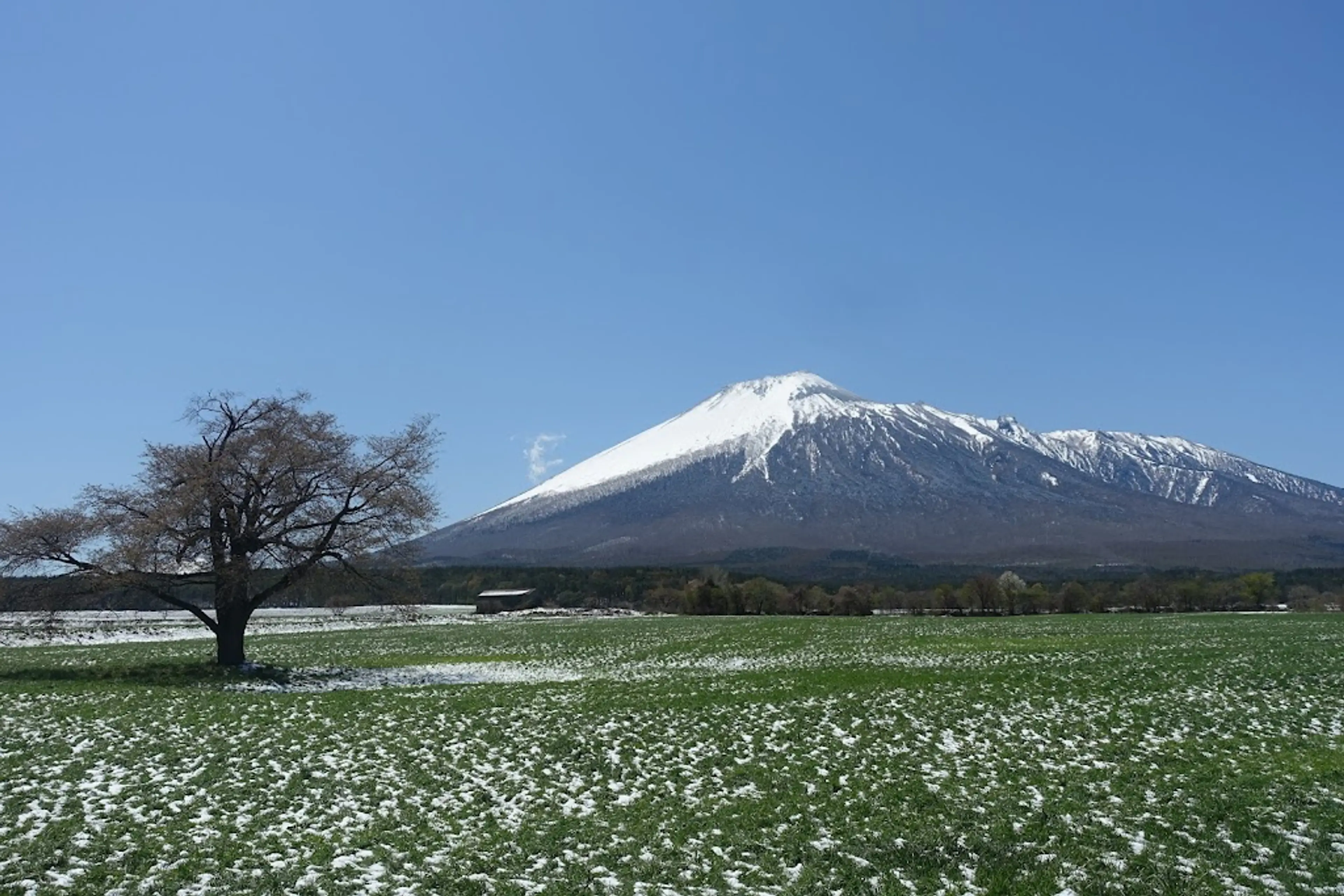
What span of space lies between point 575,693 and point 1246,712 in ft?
43.9

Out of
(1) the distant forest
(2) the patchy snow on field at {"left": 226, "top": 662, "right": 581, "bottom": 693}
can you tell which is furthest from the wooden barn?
(2) the patchy snow on field at {"left": 226, "top": 662, "right": 581, "bottom": 693}

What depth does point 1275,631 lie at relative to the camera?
3797 centimetres

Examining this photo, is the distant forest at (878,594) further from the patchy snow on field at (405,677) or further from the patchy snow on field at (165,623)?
the patchy snow on field at (405,677)

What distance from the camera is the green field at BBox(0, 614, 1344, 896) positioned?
328 inches

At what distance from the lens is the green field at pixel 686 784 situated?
8.34 m

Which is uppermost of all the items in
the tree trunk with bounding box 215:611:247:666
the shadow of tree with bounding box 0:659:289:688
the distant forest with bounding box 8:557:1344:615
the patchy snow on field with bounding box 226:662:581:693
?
the tree trunk with bounding box 215:611:247:666

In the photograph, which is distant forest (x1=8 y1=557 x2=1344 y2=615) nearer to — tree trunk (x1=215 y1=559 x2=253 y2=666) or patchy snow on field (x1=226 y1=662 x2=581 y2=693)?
patchy snow on field (x1=226 y1=662 x2=581 y2=693)

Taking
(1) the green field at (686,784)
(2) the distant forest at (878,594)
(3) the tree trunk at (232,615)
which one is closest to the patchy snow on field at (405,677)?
(1) the green field at (686,784)

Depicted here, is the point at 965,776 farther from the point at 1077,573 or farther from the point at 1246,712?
the point at 1077,573

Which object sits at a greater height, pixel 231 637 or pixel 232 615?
pixel 232 615

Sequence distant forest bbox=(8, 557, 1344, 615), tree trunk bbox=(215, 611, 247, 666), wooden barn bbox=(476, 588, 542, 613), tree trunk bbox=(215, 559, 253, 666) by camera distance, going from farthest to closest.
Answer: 1. wooden barn bbox=(476, 588, 542, 613)
2. distant forest bbox=(8, 557, 1344, 615)
3. tree trunk bbox=(215, 611, 247, 666)
4. tree trunk bbox=(215, 559, 253, 666)

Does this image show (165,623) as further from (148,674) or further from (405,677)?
(405,677)

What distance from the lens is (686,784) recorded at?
11797 millimetres

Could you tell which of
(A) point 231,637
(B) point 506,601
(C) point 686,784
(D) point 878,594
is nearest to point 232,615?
(A) point 231,637
